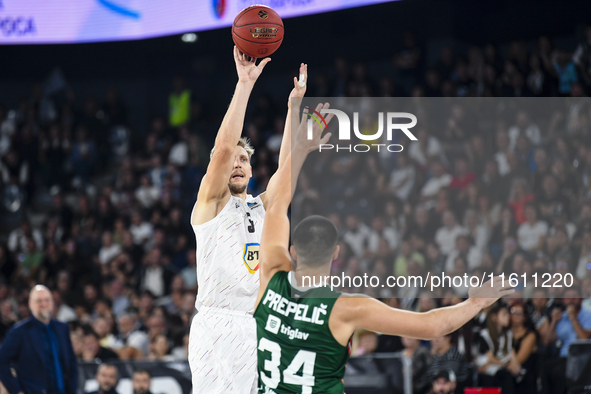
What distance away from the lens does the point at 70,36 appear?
44.0 ft

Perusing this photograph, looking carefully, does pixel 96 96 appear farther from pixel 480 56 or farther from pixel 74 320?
pixel 480 56

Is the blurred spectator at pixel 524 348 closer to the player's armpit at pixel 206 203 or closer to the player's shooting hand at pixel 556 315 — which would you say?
the player's shooting hand at pixel 556 315

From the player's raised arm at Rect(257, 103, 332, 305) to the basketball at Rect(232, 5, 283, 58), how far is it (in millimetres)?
1238

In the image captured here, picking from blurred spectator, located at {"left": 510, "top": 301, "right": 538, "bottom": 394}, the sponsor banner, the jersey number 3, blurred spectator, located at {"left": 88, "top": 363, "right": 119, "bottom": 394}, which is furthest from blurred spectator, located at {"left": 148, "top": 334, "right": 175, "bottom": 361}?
the sponsor banner

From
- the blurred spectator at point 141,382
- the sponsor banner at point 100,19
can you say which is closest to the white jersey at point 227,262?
the blurred spectator at point 141,382

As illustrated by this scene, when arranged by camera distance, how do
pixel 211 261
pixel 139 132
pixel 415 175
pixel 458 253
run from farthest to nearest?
pixel 139 132 < pixel 415 175 < pixel 458 253 < pixel 211 261

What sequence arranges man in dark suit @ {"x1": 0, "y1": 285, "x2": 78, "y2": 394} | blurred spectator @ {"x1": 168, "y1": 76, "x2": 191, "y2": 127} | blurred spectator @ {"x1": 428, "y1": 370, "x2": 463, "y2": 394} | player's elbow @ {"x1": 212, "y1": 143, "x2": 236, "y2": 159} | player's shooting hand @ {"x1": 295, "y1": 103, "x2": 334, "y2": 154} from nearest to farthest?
player's shooting hand @ {"x1": 295, "y1": 103, "x2": 334, "y2": 154}, player's elbow @ {"x1": 212, "y1": 143, "x2": 236, "y2": 159}, blurred spectator @ {"x1": 428, "y1": 370, "x2": 463, "y2": 394}, man in dark suit @ {"x1": 0, "y1": 285, "x2": 78, "y2": 394}, blurred spectator @ {"x1": 168, "y1": 76, "x2": 191, "y2": 127}

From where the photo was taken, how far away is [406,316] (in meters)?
3.78

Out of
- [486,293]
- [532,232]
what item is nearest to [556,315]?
[532,232]

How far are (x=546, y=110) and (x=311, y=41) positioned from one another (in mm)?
7701

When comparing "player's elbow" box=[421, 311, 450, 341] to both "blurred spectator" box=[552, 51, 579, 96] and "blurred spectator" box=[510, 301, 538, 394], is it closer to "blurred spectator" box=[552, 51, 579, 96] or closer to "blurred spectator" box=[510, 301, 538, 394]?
"blurred spectator" box=[510, 301, 538, 394]

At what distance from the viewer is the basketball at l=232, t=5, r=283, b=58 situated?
18.0 feet

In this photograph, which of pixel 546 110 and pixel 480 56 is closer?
pixel 546 110

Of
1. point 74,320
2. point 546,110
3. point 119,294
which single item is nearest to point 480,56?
point 546,110
